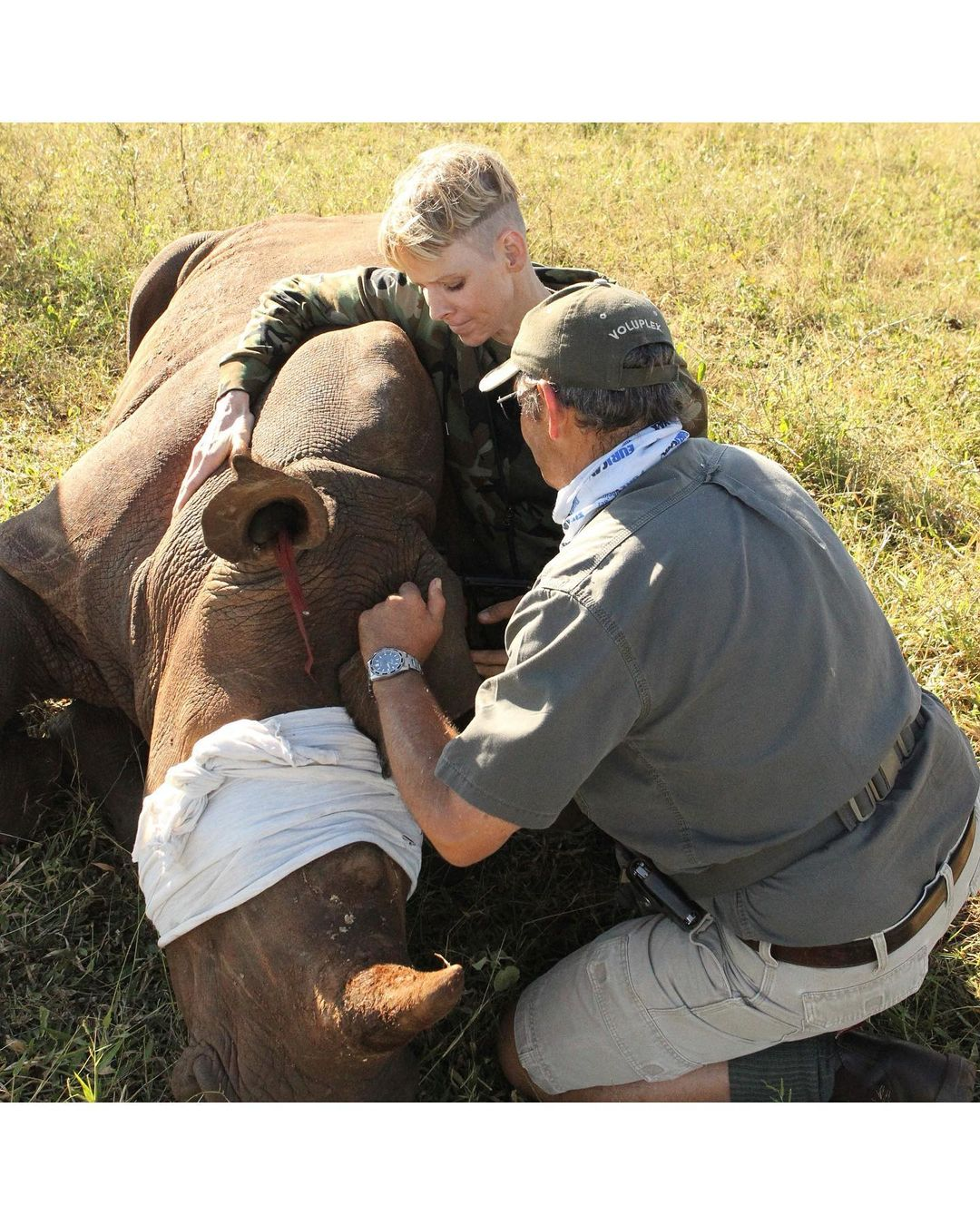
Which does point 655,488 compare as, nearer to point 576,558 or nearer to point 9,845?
point 576,558

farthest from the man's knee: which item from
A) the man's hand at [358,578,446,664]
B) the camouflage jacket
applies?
the camouflage jacket

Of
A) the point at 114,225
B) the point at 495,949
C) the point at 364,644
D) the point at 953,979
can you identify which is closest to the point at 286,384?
the point at 364,644

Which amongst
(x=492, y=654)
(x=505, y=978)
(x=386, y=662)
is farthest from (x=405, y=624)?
(x=505, y=978)

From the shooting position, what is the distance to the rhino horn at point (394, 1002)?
Answer: 2.47 meters

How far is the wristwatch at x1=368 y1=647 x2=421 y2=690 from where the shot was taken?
10.3 ft

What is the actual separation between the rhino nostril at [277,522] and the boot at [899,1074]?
215 cm

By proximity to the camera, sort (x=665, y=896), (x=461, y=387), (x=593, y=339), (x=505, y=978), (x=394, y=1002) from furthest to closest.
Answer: (x=461, y=387) → (x=505, y=978) → (x=665, y=896) → (x=593, y=339) → (x=394, y=1002)

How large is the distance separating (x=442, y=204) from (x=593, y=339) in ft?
3.29

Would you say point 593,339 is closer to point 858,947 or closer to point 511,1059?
point 858,947

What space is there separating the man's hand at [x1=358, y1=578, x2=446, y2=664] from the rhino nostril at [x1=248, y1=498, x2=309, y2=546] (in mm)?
301

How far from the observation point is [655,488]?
2.89 m

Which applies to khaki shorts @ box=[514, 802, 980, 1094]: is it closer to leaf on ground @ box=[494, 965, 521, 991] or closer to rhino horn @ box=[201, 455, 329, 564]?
leaf on ground @ box=[494, 965, 521, 991]

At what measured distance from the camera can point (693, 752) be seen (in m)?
2.92

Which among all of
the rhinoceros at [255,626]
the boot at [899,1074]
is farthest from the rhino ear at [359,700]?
the boot at [899,1074]
